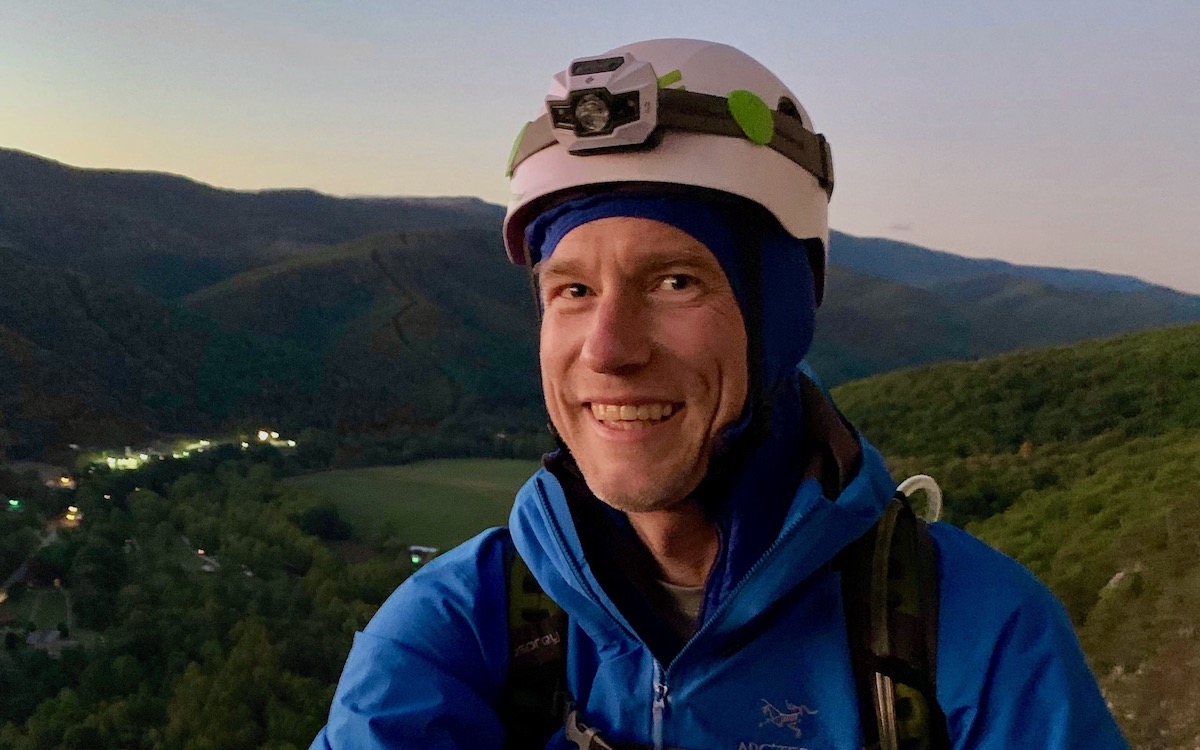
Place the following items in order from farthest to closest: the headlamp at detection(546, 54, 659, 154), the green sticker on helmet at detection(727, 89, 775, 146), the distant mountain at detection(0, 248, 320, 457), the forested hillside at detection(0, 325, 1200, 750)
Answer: the distant mountain at detection(0, 248, 320, 457)
the forested hillside at detection(0, 325, 1200, 750)
the green sticker on helmet at detection(727, 89, 775, 146)
the headlamp at detection(546, 54, 659, 154)

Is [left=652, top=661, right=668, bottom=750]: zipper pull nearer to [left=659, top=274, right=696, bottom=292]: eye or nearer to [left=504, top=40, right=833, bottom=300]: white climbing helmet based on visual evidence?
[left=659, top=274, right=696, bottom=292]: eye

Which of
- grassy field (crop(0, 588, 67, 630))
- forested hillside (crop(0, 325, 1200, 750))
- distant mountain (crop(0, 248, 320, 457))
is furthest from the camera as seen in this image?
distant mountain (crop(0, 248, 320, 457))

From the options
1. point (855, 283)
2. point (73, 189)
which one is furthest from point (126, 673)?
point (855, 283)

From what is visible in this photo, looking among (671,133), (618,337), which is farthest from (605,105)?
(618,337)

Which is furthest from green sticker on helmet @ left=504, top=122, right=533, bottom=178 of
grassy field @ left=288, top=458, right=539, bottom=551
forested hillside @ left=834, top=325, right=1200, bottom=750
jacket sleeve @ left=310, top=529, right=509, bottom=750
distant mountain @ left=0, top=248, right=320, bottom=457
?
distant mountain @ left=0, top=248, right=320, bottom=457

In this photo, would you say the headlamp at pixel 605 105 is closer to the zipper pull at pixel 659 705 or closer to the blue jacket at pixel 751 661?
the blue jacket at pixel 751 661

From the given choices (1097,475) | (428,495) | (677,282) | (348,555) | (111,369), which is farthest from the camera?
(111,369)

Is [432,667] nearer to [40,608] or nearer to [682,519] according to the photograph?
[682,519]

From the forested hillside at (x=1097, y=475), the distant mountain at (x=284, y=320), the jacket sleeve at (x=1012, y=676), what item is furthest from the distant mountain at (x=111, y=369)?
the jacket sleeve at (x=1012, y=676)
